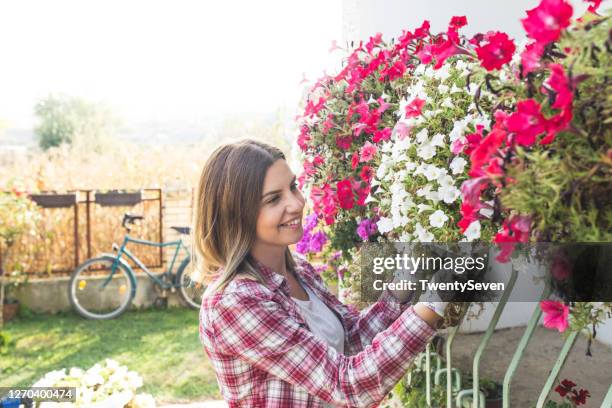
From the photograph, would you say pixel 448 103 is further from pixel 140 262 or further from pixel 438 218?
pixel 140 262

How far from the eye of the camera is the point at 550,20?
754mm

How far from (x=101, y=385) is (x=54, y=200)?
373 centimetres

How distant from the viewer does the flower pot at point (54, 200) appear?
6043mm

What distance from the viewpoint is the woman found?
1.43 meters

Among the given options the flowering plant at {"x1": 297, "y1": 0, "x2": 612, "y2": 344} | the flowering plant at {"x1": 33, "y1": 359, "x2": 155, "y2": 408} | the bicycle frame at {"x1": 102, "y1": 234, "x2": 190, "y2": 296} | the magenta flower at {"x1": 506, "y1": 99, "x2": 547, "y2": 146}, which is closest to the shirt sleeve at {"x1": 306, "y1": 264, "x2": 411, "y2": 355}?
the flowering plant at {"x1": 297, "y1": 0, "x2": 612, "y2": 344}

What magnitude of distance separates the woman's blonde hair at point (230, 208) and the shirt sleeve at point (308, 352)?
0.33 feet

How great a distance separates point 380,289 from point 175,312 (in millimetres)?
4715

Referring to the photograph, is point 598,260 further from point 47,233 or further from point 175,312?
point 47,233

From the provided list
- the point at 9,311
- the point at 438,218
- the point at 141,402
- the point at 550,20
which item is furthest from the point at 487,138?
the point at 9,311

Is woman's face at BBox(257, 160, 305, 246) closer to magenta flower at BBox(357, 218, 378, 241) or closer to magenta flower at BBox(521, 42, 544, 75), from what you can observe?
magenta flower at BBox(357, 218, 378, 241)

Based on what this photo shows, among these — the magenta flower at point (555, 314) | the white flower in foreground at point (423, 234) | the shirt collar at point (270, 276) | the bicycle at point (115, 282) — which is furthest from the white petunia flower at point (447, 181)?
the bicycle at point (115, 282)

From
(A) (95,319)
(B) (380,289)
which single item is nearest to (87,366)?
(A) (95,319)

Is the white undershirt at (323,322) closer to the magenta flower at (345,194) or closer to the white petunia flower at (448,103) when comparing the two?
the magenta flower at (345,194)

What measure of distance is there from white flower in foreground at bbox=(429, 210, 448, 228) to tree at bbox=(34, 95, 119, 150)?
19.6 m
